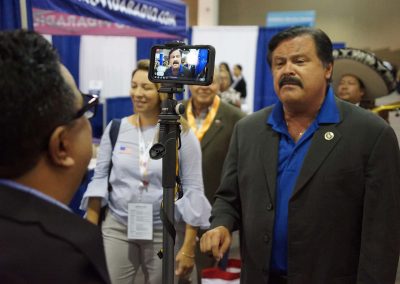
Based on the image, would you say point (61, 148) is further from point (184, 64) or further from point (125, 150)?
point (125, 150)

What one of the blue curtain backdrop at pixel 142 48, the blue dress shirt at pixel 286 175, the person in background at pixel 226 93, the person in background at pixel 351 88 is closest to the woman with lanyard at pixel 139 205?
the blue dress shirt at pixel 286 175

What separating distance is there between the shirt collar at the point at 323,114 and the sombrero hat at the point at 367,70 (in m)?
1.36

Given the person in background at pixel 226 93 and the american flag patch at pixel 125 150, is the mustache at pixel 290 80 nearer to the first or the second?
the american flag patch at pixel 125 150

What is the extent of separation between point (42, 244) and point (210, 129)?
257 cm

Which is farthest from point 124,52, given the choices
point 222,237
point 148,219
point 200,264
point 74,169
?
point 74,169

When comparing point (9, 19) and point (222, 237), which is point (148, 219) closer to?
point (222, 237)

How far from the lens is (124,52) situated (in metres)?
Result: 7.99

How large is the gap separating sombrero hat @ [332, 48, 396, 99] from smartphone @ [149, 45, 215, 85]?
1.86 m

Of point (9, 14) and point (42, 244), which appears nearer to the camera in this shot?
point (42, 244)

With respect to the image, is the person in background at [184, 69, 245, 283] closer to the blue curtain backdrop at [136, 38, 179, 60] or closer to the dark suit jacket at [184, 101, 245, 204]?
the dark suit jacket at [184, 101, 245, 204]

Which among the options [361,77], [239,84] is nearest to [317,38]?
[361,77]

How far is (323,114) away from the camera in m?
1.67

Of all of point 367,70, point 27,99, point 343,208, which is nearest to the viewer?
point 27,99

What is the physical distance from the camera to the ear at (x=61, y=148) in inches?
29.0
